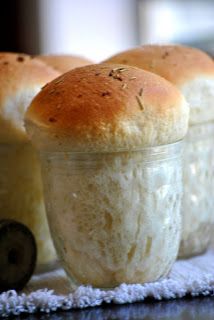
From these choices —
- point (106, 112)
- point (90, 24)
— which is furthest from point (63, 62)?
point (90, 24)

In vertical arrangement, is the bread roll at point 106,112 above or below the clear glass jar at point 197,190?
above

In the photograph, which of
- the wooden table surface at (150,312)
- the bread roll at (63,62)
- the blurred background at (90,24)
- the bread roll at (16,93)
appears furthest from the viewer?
the blurred background at (90,24)

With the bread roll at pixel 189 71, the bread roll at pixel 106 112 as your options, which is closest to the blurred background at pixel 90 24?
the bread roll at pixel 189 71

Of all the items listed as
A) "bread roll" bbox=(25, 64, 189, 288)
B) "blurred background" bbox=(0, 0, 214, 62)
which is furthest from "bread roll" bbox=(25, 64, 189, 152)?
"blurred background" bbox=(0, 0, 214, 62)

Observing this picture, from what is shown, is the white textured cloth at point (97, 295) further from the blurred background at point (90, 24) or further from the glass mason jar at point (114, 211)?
the blurred background at point (90, 24)

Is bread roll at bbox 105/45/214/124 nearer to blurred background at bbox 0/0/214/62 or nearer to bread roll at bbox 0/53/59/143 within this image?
bread roll at bbox 0/53/59/143

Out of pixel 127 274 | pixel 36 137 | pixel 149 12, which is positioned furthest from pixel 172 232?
pixel 149 12
